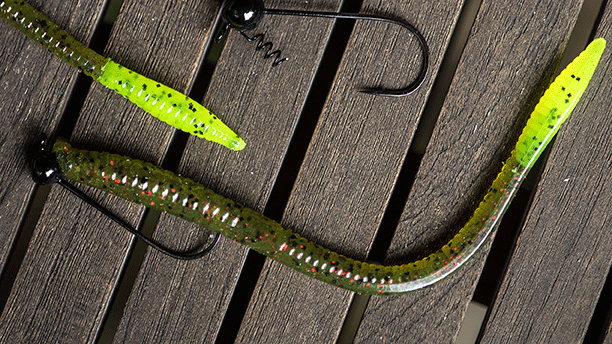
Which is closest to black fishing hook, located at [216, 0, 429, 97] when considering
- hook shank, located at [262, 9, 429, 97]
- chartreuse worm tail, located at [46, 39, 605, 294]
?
hook shank, located at [262, 9, 429, 97]

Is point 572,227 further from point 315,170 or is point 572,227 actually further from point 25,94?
point 25,94

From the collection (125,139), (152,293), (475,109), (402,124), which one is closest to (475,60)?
(475,109)

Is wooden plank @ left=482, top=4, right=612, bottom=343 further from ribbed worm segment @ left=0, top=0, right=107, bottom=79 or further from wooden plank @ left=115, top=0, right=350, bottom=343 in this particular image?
ribbed worm segment @ left=0, top=0, right=107, bottom=79

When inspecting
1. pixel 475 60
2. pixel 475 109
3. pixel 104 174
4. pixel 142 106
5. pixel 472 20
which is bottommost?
pixel 104 174

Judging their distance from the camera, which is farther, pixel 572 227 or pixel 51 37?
pixel 572 227

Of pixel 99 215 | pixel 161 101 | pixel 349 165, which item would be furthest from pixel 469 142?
pixel 99 215

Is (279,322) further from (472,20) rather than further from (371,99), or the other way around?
(472,20)

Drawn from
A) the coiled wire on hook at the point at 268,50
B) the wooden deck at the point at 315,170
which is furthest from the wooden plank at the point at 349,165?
the coiled wire on hook at the point at 268,50
